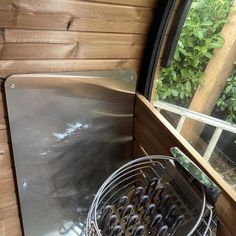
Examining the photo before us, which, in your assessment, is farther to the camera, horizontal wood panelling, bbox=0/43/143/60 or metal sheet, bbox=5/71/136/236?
metal sheet, bbox=5/71/136/236

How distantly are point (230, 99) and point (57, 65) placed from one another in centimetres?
73

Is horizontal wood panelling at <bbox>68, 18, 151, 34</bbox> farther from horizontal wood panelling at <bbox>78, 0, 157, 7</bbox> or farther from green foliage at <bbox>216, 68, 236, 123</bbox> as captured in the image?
green foliage at <bbox>216, 68, 236, 123</bbox>

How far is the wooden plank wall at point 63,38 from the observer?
0.88 meters

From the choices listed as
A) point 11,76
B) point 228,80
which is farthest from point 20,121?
point 228,80

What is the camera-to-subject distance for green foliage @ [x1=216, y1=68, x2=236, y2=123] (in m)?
1.10

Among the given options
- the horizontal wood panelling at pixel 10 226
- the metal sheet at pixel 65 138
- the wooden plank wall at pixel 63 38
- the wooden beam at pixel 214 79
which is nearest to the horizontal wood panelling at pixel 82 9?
the wooden plank wall at pixel 63 38

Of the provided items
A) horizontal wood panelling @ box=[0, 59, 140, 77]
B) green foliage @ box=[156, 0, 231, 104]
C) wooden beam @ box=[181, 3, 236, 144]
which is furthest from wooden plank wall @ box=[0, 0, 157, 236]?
wooden beam @ box=[181, 3, 236, 144]

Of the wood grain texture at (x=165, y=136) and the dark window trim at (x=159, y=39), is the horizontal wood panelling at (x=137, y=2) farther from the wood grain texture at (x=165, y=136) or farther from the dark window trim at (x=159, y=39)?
the wood grain texture at (x=165, y=136)

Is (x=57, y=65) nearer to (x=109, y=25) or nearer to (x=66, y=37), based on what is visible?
(x=66, y=37)

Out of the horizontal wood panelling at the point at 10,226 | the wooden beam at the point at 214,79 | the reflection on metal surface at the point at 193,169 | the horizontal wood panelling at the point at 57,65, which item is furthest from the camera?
the horizontal wood panelling at the point at 10,226

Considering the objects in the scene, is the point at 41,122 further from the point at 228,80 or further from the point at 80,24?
the point at 228,80

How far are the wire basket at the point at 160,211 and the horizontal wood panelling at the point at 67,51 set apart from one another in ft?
1.63

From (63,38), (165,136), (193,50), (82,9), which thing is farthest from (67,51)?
(193,50)

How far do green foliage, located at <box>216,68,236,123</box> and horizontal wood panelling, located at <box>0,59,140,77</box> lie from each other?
0.42 meters
